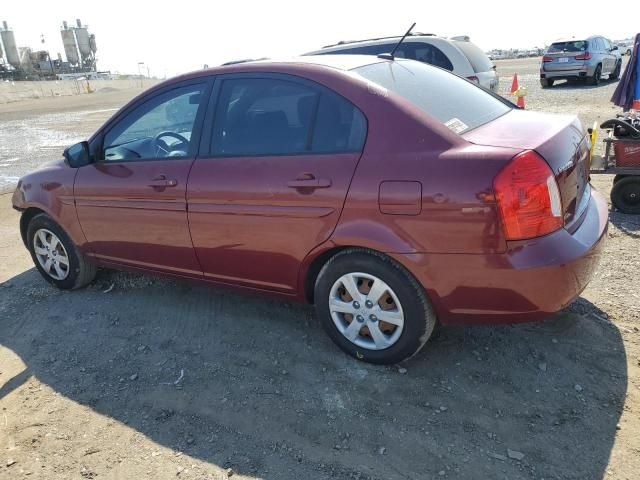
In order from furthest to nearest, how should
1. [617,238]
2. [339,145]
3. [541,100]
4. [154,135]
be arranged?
[541,100], [617,238], [154,135], [339,145]

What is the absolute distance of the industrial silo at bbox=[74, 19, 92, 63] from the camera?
294 ft

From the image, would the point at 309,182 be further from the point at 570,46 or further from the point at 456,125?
the point at 570,46

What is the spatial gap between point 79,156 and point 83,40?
9956 cm

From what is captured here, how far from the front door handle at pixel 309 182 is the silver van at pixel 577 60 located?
18930 millimetres

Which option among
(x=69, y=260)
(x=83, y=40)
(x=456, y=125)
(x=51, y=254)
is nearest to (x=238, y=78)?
(x=456, y=125)

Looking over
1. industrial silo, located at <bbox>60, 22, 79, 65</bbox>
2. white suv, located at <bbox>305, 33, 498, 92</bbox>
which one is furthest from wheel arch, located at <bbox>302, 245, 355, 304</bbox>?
industrial silo, located at <bbox>60, 22, 79, 65</bbox>

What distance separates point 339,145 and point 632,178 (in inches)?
153

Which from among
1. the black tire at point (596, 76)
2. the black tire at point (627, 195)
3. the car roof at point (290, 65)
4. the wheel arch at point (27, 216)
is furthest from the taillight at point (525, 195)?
the black tire at point (596, 76)

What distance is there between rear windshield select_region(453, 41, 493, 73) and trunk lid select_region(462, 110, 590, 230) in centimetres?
597

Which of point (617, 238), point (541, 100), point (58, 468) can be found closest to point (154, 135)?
point (58, 468)

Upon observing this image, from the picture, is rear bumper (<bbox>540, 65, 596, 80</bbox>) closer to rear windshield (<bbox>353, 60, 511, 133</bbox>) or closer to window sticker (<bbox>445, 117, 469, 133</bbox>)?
rear windshield (<bbox>353, 60, 511, 133</bbox>)

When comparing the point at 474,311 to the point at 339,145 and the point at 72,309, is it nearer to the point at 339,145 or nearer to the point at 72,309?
the point at 339,145

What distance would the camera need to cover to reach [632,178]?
17.8 ft

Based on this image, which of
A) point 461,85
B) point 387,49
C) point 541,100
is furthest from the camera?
point 541,100
